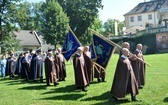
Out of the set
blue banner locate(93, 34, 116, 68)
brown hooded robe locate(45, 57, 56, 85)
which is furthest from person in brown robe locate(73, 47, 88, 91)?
brown hooded robe locate(45, 57, 56, 85)

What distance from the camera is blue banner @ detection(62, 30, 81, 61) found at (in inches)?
598

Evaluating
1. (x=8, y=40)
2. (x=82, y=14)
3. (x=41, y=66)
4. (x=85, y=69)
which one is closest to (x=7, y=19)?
(x=8, y=40)

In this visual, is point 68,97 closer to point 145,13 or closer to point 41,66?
point 41,66

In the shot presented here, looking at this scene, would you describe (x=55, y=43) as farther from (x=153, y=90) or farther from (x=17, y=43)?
(x=153, y=90)

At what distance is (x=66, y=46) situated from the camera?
16172 mm

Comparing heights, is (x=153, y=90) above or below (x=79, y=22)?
below

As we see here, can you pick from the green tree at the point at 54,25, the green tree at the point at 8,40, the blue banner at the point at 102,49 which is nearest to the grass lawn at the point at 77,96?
the blue banner at the point at 102,49

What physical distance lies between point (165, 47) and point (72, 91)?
32.9 m

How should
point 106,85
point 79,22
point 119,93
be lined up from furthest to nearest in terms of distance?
point 79,22 → point 106,85 → point 119,93

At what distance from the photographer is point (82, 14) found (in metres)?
56.5

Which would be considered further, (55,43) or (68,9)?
(68,9)

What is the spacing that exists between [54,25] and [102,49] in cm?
A: 3848

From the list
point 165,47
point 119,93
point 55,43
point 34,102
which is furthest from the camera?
point 55,43

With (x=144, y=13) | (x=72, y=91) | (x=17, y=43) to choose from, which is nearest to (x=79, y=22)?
(x=17, y=43)
